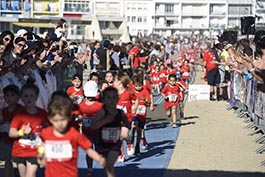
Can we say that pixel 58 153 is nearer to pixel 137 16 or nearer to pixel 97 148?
pixel 97 148

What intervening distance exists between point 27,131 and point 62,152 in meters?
1.13

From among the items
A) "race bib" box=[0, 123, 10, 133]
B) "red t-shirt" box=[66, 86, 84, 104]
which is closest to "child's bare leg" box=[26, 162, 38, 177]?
"race bib" box=[0, 123, 10, 133]

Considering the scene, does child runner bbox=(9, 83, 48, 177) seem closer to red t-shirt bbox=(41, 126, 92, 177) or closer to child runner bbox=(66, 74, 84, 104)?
red t-shirt bbox=(41, 126, 92, 177)

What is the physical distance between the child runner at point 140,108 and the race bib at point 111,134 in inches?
140

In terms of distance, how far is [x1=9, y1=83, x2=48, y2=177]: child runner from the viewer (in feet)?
25.5

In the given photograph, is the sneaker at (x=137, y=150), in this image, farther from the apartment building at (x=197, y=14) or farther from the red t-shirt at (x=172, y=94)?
the apartment building at (x=197, y=14)

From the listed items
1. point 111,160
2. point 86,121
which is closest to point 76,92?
point 86,121

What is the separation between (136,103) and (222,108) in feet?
28.9

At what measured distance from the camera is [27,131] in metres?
7.72

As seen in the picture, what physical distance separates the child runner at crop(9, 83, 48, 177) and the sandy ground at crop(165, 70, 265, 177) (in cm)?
324

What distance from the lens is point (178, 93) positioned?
51.9ft

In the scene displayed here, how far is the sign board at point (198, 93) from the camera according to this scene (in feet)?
73.8

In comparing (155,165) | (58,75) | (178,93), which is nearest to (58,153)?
(155,165)

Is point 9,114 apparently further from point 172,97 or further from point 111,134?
point 172,97
